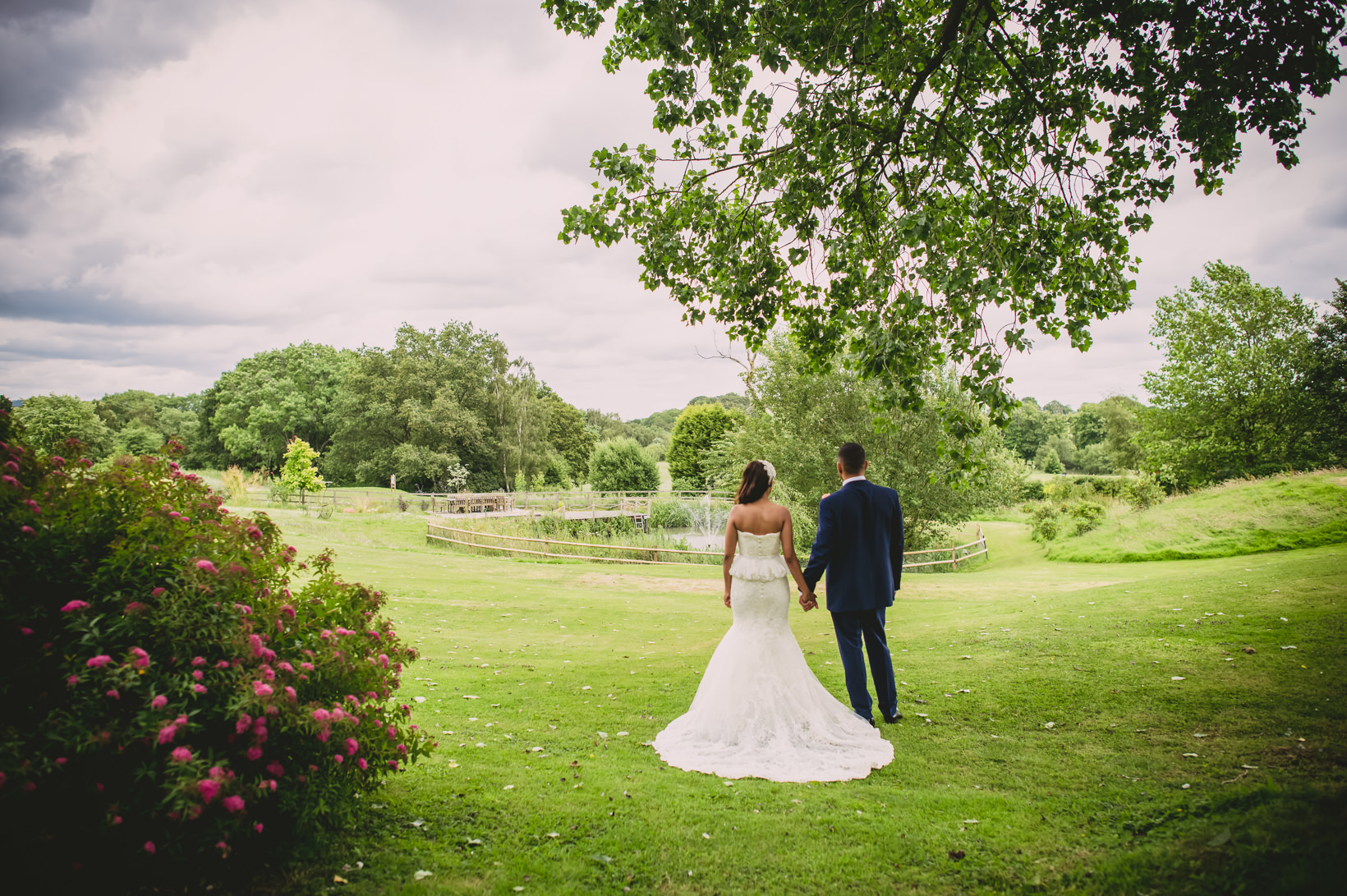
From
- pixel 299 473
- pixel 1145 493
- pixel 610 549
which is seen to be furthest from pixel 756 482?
pixel 299 473

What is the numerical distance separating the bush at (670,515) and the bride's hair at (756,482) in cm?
3620

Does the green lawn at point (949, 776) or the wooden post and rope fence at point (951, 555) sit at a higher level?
the green lawn at point (949, 776)

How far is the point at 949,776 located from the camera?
4.93 meters

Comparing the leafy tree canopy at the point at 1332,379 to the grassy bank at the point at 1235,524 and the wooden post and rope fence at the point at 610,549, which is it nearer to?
the grassy bank at the point at 1235,524

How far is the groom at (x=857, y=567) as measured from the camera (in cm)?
591

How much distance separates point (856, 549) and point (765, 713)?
167 cm

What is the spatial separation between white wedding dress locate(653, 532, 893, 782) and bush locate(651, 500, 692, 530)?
1423 inches

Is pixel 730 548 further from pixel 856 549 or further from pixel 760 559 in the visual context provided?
pixel 856 549

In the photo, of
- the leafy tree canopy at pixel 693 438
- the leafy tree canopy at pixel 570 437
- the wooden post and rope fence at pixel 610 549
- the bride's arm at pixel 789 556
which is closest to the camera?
the bride's arm at pixel 789 556

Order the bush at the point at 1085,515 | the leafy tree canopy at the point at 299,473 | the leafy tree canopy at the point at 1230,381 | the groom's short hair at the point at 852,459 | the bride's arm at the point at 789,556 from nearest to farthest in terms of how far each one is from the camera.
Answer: the bride's arm at the point at 789,556 → the groom's short hair at the point at 852,459 → the bush at the point at 1085,515 → the leafy tree canopy at the point at 1230,381 → the leafy tree canopy at the point at 299,473

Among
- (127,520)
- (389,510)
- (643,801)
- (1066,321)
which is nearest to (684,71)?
(1066,321)

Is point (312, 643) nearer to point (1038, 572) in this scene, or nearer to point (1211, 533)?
point (1038, 572)

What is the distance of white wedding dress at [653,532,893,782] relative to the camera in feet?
17.1

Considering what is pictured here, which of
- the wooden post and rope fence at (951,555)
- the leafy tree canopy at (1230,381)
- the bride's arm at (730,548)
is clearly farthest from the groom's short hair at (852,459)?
the leafy tree canopy at (1230,381)
